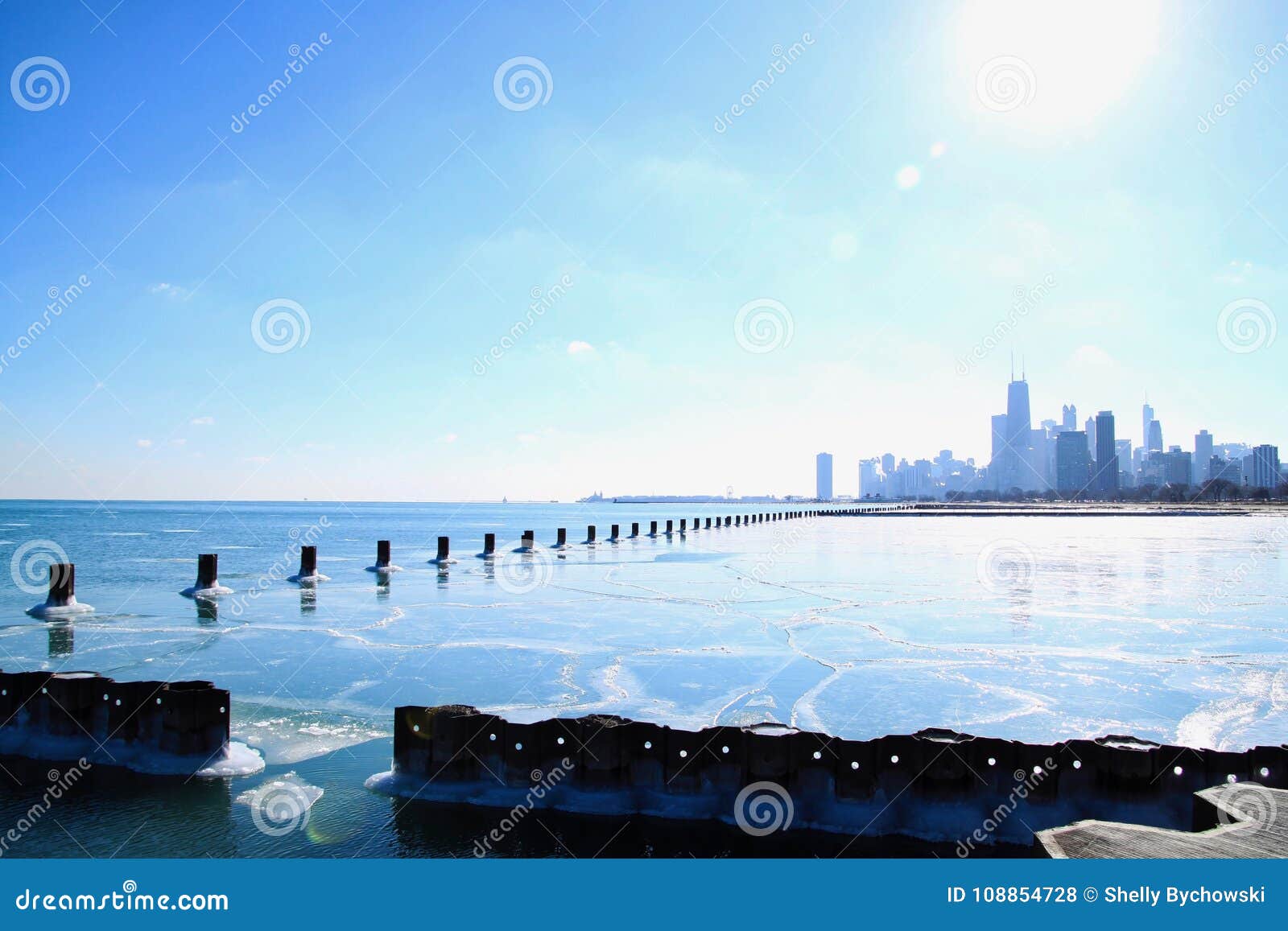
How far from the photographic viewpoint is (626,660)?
13109mm

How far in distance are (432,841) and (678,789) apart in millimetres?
2015

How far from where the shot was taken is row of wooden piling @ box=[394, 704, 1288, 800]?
6.54 m

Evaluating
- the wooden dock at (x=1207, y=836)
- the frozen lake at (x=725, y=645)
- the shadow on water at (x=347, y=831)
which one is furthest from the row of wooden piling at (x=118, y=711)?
the wooden dock at (x=1207, y=836)

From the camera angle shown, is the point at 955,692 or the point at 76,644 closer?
the point at 955,692

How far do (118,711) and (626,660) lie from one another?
7100 millimetres

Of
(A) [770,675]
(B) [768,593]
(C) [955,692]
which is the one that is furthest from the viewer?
(B) [768,593]

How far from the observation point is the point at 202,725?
7.83m

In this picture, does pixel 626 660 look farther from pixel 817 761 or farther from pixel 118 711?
pixel 118 711

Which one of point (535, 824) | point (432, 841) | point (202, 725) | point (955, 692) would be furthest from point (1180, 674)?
point (202, 725)

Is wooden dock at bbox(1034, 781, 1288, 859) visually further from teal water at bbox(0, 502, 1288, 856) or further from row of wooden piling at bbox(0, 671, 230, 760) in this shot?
row of wooden piling at bbox(0, 671, 230, 760)

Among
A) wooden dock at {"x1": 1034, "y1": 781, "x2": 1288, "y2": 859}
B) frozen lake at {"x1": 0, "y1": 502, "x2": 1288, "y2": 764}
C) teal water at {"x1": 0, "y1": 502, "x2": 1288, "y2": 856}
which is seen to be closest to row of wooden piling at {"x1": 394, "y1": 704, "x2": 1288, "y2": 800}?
teal water at {"x1": 0, "y1": 502, "x2": 1288, "y2": 856}

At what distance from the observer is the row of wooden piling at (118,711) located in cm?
784

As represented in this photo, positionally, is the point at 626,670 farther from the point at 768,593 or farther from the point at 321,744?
the point at 768,593

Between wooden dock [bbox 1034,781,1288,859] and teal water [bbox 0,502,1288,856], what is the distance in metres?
2.57
